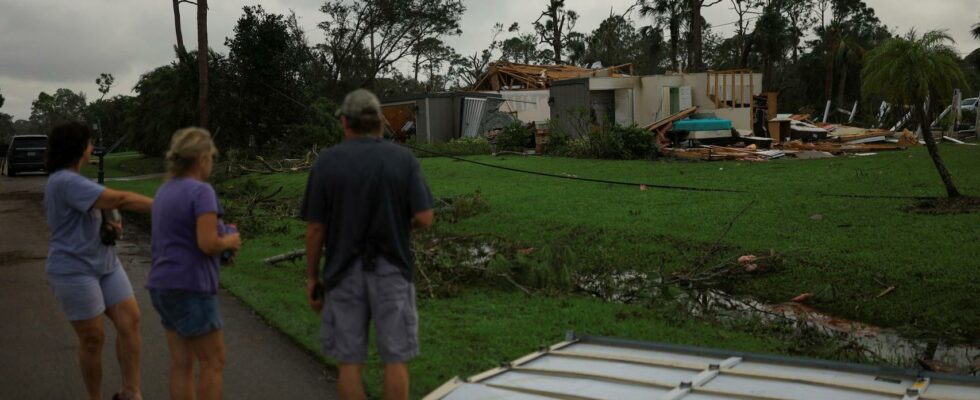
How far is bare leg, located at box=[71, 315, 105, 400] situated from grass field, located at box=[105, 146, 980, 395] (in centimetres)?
176

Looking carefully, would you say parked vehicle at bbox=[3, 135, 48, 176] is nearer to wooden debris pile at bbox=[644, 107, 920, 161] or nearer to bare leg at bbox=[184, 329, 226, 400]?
wooden debris pile at bbox=[644, 107, 920, 161]

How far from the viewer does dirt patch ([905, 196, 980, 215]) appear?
1179 cm

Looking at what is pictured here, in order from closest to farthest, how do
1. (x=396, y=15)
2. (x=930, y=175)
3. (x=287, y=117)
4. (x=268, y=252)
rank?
(x=268, y=252), (x=930, y=175), (x=287, y=117), (x=396, y=15)

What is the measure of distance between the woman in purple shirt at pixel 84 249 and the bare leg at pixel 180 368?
622mm

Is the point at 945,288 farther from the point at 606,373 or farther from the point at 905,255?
the point at 606,373

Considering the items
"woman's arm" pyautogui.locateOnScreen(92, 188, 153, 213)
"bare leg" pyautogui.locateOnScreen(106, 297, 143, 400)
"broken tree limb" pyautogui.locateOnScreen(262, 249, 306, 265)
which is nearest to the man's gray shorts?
"woman's arm" pyautogui.locateOnScreen(92, 188, 153, 213)

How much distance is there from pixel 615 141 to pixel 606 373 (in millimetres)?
19679

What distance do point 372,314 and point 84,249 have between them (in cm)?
173

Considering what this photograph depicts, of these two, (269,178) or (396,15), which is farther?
(396,15)

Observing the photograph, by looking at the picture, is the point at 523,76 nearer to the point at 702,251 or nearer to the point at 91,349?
the point at 702,251

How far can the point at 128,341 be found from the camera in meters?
5.01

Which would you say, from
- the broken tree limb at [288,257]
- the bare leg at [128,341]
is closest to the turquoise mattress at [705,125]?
the broken tree limb at [288,257]

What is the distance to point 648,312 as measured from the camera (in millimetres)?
8383

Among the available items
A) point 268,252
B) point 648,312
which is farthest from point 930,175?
point 268,252
